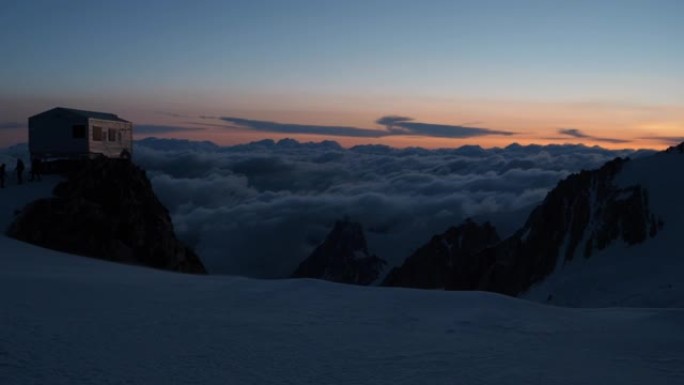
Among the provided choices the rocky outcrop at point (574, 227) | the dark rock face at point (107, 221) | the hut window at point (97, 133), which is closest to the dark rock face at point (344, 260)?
the rocky outcrop at point (574, 227)

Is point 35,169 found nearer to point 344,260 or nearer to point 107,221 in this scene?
point 107,221

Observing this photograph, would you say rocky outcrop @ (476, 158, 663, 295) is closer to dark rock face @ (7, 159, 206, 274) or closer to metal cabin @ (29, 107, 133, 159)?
dark rock face @ (7, 159, 206, 274)

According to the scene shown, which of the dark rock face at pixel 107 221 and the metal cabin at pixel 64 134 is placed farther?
the metal cabin at pixel 64 134

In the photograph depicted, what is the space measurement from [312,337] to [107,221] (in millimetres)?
21281

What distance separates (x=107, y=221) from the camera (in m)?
29.8

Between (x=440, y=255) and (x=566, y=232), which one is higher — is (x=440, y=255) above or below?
below

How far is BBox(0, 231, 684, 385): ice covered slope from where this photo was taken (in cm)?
909

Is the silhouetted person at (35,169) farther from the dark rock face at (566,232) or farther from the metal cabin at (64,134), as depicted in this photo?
the dark rock face at (566,232)

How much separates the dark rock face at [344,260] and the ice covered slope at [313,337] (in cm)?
14037

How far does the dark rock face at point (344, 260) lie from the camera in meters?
158

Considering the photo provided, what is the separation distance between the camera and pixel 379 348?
34.8 ft

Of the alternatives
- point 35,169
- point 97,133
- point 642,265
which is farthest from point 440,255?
point 35,169

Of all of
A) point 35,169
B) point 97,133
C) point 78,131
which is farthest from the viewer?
point 97,133

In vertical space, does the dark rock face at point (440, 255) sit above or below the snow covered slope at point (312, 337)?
below
